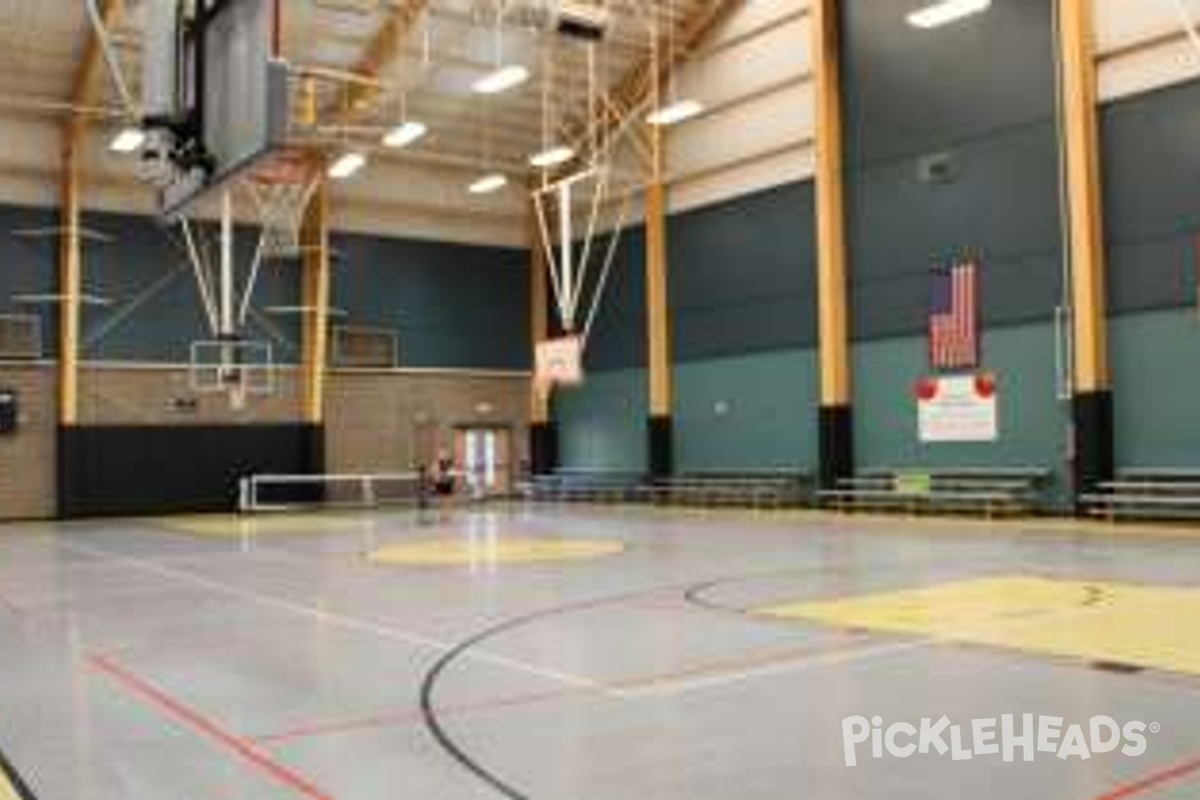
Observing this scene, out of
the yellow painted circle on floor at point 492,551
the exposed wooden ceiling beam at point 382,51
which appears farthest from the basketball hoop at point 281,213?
the yellow painted circle on floor at point 492,551

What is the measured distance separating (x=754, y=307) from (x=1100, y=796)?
81.3ft

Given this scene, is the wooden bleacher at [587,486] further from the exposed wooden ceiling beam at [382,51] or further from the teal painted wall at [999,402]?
the exposed wooden ceiling beam at [382,51]

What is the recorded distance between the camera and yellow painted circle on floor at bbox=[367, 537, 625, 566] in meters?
16.7

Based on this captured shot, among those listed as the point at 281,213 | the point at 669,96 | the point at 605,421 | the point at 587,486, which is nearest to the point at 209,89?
the point at 281,213

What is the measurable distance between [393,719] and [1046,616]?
5894 mm

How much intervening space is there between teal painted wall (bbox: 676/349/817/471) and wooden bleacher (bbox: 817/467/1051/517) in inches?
70.6

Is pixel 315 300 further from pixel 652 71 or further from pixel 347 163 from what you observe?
pixel 652 71

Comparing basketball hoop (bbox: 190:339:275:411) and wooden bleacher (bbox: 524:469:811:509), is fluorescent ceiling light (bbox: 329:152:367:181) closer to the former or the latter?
basketball hoop (bbox: 190:339:275:411)

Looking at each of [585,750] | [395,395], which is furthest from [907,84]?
[585,750]

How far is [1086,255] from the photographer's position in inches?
857

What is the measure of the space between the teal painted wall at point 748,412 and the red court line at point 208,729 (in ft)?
68.0

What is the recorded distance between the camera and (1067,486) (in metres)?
22.5

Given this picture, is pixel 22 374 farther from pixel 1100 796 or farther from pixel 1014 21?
pixel 1100 796

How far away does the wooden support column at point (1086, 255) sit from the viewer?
2164 cm
